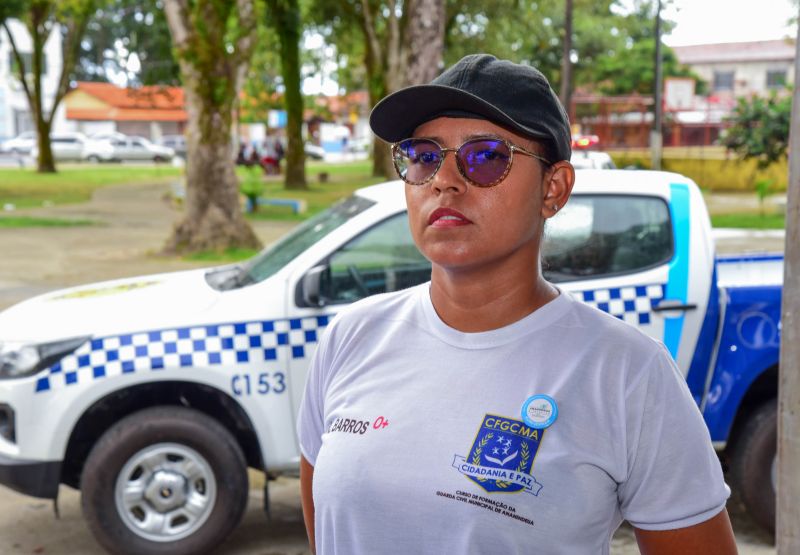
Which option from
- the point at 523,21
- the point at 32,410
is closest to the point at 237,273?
the point at 32,410

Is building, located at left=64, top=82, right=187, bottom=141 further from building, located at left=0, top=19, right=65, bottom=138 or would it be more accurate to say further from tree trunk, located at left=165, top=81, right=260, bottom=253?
tree trunk, located at left=165, top=81, right=260, bottom=253

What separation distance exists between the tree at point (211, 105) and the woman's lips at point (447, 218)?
13.0m

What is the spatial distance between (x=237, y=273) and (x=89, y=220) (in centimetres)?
1759

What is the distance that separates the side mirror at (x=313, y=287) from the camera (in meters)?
4.79

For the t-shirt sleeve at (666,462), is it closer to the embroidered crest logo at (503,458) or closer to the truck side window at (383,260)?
the embroidered crest logo at (503,458)

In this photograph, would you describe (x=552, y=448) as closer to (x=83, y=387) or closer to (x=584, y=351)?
(x=584, y=351)

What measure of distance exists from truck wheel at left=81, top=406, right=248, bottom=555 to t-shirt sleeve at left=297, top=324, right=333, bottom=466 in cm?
269

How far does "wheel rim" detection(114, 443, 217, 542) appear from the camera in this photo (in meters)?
4.73

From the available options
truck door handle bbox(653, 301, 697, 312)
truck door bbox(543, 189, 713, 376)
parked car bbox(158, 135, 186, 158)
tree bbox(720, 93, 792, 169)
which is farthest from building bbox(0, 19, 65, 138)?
truck door handle bbox(653, 301, 697, 312)

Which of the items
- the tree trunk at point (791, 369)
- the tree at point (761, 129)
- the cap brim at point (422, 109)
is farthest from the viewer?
the tree at point (761, 129)

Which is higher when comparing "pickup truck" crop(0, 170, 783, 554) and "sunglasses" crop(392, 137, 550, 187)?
"sunglasses" crop(392, 137, 550, 187)

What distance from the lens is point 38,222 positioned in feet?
70.0

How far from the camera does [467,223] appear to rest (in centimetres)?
191

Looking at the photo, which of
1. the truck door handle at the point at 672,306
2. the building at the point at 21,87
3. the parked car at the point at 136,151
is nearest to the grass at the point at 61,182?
the parked car at the point at 136,151
